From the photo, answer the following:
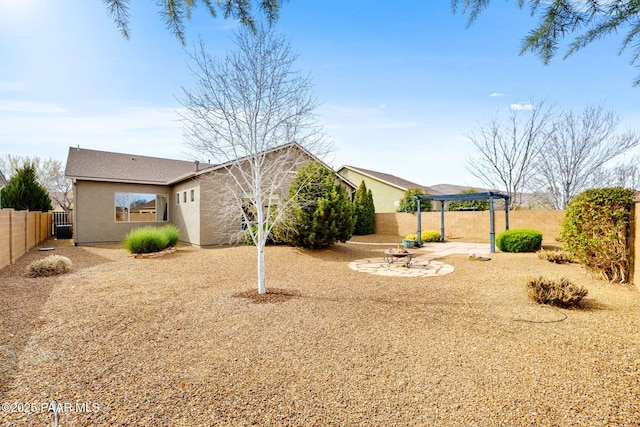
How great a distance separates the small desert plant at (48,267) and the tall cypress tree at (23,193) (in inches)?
550

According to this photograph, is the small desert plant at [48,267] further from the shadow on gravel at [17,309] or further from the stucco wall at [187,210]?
the stucco wall at [187,210]

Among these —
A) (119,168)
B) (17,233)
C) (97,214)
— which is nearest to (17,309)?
(17,233)

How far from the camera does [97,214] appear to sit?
15.1 meters

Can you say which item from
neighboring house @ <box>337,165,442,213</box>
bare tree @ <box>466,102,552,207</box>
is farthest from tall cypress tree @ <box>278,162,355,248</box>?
neighboring house @ <box>337,165,442,213</box>

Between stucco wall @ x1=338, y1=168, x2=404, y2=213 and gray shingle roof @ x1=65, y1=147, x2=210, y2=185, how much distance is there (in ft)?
45.0

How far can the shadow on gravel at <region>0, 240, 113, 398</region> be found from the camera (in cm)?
343

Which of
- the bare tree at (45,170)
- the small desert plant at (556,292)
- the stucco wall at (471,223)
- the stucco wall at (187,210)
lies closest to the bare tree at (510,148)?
the stucco wall at (471,223)

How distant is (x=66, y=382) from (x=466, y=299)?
229 inches

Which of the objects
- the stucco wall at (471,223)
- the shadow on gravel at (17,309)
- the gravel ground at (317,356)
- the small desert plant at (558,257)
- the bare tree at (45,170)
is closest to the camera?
the gravel ground at (317,356)

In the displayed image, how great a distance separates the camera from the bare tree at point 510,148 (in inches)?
674

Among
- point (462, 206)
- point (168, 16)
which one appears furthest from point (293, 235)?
point (462, 206)

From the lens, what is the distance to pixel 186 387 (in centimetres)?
294

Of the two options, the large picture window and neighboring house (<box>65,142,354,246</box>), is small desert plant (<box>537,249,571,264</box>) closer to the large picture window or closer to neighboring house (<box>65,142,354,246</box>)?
neighboring house (<box>65,142,354,246</box>)

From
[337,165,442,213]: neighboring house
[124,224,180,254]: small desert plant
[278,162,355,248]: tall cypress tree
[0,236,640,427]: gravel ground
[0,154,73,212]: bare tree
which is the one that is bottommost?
[0,236,640,427]: gravel ground
